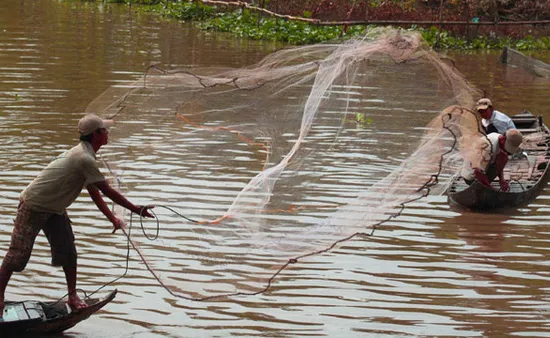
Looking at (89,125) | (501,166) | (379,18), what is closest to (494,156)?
(501,166)

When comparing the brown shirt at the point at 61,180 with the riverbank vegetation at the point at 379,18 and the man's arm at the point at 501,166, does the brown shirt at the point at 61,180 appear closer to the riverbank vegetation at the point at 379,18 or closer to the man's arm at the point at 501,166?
the man's arm at the point at 501,166

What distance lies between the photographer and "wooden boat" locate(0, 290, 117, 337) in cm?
564

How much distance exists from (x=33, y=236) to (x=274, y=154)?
3.34 m

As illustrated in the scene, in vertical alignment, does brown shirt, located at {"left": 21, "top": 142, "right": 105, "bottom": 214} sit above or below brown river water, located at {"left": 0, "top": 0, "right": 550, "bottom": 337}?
above

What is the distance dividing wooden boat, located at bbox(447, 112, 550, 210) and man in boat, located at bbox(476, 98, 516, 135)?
56 cm

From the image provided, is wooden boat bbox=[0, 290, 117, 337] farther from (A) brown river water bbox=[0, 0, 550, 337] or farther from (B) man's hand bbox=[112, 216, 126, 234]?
(B) man's hand bbox=[112, 216, 126, 234]

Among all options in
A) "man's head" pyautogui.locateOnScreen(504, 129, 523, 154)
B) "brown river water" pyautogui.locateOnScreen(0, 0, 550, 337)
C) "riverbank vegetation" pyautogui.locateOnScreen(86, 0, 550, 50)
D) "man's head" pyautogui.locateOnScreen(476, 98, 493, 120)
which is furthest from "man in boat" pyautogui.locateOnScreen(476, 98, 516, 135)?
"riverbank vegetation" pyautogui.locateOnScreen(86, 0, 550, 50)

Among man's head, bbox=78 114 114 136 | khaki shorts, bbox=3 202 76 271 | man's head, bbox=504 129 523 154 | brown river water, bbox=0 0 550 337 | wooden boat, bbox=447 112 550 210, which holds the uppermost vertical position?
man's head, bbox=78 114 114 136

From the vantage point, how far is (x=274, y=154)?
8742mm

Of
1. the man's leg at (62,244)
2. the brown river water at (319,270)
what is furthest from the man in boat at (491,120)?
the man's leg at (62,244)

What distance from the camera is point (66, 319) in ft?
19.0

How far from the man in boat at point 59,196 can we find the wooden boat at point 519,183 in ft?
14.2

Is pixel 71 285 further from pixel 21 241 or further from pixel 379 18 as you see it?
pixel 379 18

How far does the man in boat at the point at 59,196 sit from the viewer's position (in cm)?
570
